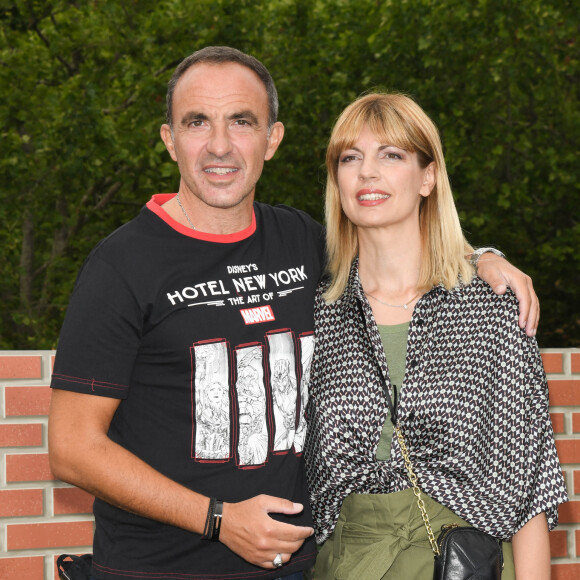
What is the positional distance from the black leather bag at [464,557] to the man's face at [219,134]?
1207mm

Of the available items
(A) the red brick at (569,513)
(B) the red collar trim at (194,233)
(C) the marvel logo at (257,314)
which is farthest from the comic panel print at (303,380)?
(A) the red brick at (569,513)

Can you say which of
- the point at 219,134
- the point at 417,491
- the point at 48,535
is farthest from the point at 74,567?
the point at 219,134

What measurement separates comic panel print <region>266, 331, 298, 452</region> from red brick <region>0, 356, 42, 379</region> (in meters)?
0.90

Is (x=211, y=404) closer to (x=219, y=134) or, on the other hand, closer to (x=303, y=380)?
(x=303, y=380)

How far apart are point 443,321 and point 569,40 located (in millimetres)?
7868

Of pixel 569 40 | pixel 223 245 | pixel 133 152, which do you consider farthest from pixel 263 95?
pixel 569 40

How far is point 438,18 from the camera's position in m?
8.93

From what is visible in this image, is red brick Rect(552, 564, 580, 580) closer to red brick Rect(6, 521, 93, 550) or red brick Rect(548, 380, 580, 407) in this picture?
red brick Rect(548, 380, 580, 407)

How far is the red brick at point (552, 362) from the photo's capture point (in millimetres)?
3342

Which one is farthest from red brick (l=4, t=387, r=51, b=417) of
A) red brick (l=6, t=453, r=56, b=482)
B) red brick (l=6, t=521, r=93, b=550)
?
red brick (l=6, t=521, r=93, b=550)

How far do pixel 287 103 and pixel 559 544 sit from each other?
22.1 feet

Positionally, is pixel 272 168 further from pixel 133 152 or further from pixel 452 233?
pixel 452 233

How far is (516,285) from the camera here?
8.65 ft

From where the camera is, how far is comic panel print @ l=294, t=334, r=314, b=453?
2.66 m
